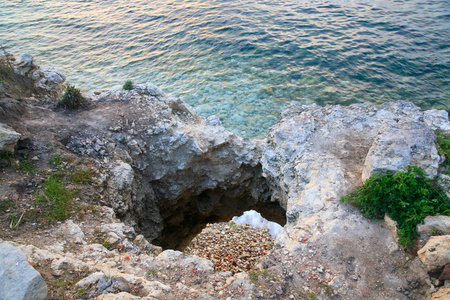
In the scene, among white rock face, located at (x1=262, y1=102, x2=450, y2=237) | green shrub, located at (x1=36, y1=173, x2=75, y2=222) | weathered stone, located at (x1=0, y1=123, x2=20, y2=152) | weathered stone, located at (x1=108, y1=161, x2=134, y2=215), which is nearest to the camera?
green shrub, located at (x1=36, y1=173, x2=75, y2=222)

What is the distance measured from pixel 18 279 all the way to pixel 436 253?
8.24 metres

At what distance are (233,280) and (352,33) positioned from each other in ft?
80.9

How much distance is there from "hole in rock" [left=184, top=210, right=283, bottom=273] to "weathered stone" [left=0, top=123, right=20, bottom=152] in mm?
9713

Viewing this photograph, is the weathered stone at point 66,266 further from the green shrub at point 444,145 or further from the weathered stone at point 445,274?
the green shrub at point 444,145

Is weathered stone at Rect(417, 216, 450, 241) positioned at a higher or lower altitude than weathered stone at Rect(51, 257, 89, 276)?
lower

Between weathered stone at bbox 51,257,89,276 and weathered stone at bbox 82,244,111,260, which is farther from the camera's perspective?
weathered stone at bbox 82,244,111,260

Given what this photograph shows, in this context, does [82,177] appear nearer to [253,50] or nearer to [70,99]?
[70,99]

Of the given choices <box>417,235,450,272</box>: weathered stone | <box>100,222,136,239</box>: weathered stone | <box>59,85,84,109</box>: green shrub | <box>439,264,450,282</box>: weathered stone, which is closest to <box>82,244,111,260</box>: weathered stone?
<box>100,222,136,239</box>: weathered stone

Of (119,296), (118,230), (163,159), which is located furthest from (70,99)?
(119,296)

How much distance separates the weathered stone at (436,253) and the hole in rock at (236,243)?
27.7 feet

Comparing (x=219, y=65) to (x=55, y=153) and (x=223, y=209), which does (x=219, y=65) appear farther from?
(x=55, y=153)

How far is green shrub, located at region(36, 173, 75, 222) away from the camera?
752 cm

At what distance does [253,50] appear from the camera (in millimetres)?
23469

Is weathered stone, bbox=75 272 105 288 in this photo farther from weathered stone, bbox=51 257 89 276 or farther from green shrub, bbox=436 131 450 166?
green shrub, bbox=436 131 450 166
